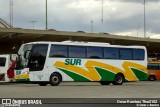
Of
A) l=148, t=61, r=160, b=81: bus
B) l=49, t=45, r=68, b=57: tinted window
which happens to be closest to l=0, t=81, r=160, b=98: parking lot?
l=49, t=45, r=68, b=57: tinted window

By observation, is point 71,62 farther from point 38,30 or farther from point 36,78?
point 38,30

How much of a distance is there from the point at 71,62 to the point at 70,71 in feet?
1.84

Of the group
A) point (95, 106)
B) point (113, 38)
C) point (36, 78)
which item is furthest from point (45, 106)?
point (113, 38)

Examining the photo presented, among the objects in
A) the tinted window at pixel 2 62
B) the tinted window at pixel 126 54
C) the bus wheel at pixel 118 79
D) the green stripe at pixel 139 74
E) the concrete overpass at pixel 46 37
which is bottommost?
the bus wheel at pixel 118 79

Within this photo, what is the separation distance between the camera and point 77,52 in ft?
97.1

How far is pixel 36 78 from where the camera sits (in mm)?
27656

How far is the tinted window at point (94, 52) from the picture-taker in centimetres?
3023

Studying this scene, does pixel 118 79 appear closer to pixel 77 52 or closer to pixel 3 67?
pixel 77 52

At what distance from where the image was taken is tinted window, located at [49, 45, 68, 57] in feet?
93.1

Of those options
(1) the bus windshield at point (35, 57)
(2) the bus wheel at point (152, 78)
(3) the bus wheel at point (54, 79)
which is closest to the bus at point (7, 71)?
(1) the bus windshield at point (35, 57)

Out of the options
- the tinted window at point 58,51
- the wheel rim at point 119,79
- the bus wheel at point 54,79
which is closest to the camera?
the bus wheel at point 54,79

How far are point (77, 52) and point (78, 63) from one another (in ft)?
2.28

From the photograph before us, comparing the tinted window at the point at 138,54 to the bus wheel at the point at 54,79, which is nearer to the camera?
the bus wheel at the point at 54,79

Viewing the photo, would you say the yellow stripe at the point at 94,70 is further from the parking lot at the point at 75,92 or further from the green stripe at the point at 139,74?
the parking lot at the point at 75,92
